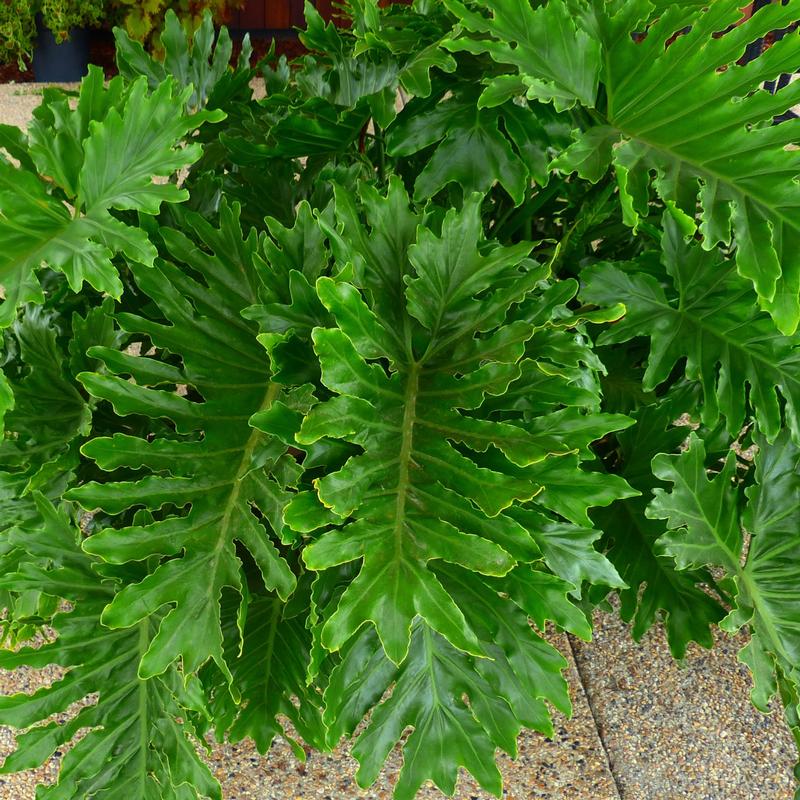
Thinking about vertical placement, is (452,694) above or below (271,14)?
above

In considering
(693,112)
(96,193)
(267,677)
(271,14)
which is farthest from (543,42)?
(271,14)

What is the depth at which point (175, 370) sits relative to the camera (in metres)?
1.46

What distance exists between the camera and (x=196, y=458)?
4.61 feet

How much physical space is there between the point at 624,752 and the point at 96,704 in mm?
1019

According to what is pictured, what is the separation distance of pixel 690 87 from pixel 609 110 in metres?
0.14

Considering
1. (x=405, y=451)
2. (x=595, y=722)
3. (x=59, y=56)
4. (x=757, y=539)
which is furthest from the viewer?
(x=59, y=56)

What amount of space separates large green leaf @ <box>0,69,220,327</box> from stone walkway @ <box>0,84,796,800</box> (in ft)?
3.27

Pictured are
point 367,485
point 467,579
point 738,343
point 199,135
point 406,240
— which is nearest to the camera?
point 367,485

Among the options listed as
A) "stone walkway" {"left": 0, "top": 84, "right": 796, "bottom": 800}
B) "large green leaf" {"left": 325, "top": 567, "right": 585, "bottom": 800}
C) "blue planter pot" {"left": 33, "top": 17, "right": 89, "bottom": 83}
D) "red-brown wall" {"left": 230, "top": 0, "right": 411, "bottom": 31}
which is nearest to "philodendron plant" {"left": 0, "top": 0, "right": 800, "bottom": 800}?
"large green leaf" {"left": 325, "top": 567, "right": 585, "bottom": 800}

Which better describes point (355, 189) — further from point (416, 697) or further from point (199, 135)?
point (416, 697)

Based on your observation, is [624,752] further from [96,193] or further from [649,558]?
[96,193]

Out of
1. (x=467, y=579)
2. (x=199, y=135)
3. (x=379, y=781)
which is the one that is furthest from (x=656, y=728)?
(x=199, y=135)

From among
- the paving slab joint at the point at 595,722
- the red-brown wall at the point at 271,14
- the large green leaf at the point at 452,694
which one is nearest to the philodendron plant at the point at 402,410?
the large green leaf at the point at 452,694

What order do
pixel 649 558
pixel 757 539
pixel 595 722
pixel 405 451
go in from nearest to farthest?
pixel 405 451 < pixel 757 539 < pixel 649 558 < pixel 595 722
